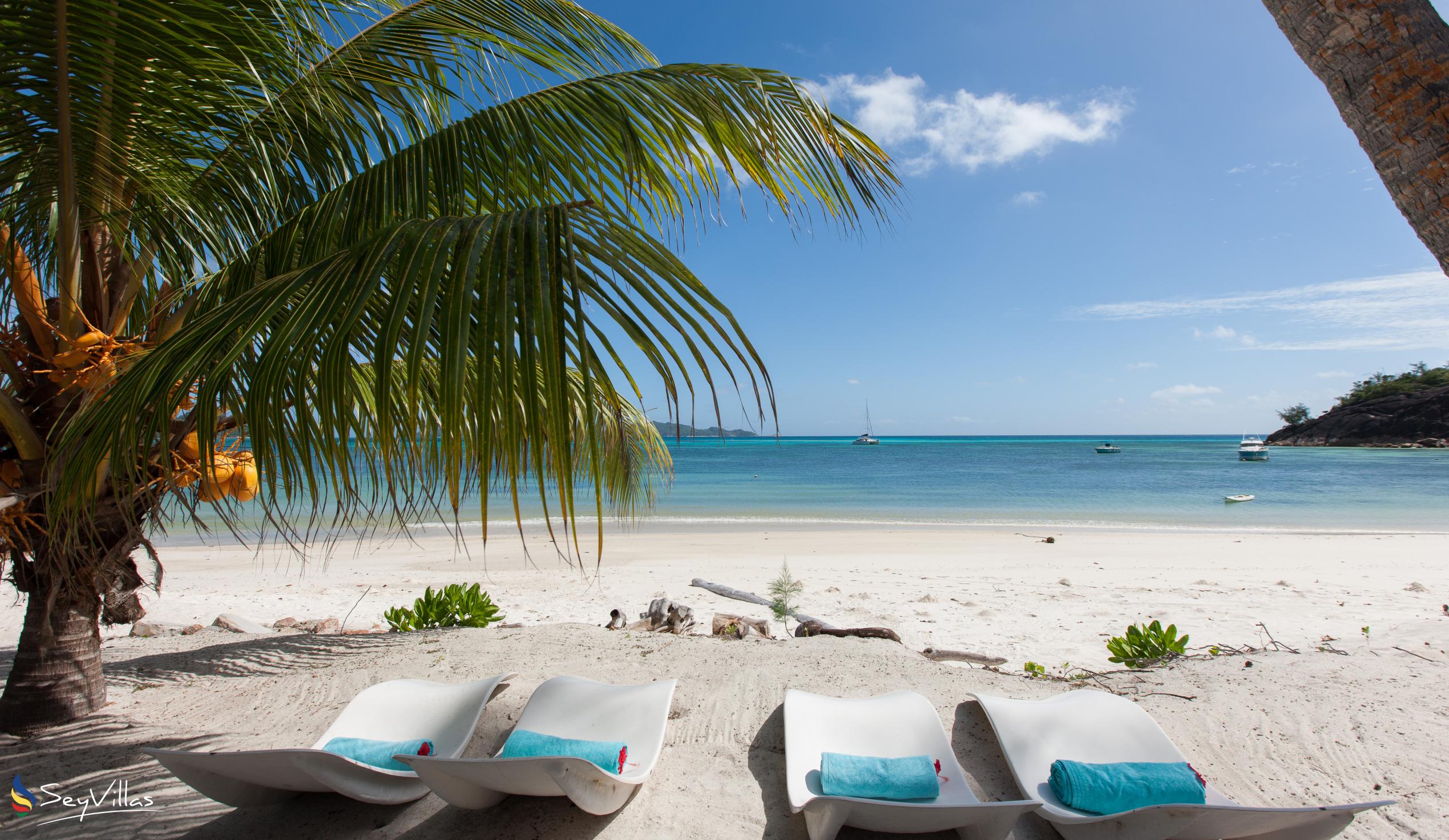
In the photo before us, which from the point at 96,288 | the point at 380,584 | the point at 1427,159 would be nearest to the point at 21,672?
the point at 96,288

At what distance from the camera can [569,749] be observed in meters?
2.59

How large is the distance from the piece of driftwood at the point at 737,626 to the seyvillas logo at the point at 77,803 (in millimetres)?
3064

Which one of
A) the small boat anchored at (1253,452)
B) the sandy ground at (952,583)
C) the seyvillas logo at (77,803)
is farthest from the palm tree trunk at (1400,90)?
the small boat anchored at (1253,452)

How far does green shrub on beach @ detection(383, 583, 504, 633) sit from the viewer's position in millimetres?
4855

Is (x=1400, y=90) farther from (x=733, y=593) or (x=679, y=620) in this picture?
(x=733, y=593)

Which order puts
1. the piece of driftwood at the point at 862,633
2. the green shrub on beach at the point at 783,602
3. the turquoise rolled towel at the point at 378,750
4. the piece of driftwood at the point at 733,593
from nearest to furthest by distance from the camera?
the turquoise rolled towel at the point at 378,750
the piece of driftwood at the point at 862,633
the green shrub on beach at the point at 783,602
the piece of driftwood at the point at 733,593

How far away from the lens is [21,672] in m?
2.90

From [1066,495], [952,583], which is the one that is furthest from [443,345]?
[1066,495]

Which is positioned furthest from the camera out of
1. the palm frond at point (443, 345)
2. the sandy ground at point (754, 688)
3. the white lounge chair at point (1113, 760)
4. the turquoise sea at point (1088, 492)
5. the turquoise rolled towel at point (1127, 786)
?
the turquoise sea at point (1088, 492)

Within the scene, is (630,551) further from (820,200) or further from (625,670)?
(820,200)

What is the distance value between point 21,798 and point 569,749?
1.92m

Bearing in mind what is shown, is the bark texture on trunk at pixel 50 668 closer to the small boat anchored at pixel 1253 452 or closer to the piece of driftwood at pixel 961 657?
the piece of driftwood at pixel 961 657

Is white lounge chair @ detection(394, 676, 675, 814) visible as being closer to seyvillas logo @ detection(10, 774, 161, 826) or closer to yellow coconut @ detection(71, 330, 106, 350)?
seyvillas logo @ detection(10, 774, 161, 826)

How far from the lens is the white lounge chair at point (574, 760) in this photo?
2.13 meters
